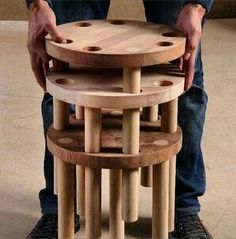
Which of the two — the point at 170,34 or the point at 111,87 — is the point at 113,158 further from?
the point at 170,34

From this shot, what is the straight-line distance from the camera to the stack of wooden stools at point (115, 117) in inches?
49.1

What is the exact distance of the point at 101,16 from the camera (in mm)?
1692

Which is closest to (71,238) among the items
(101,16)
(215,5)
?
(101,16)

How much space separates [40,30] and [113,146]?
29 centimetres

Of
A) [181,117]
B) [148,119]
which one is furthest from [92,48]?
[181,117]

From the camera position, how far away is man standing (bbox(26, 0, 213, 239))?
1.41m

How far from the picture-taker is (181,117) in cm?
174

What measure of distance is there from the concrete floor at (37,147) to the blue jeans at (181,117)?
0.12 metres

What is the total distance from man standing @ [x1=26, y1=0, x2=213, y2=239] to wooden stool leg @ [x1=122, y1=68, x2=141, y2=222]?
0.20 m

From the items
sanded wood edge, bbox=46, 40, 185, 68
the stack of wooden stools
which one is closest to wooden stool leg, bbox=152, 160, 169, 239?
the stack of wooden stools

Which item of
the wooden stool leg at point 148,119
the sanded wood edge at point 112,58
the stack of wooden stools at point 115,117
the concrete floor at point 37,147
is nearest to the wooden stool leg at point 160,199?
the stack of wooden stools at point 115,117

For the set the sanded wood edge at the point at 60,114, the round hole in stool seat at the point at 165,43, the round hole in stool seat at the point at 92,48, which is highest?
the round hole in stool seat at the point at 165,43

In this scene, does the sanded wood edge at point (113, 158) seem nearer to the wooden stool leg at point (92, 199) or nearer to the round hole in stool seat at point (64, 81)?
the wooden stool leg at point (92, 199)

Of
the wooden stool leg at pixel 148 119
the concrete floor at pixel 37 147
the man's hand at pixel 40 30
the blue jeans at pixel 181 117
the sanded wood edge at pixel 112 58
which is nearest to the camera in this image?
the sanded wood edge at pixel 112 58
